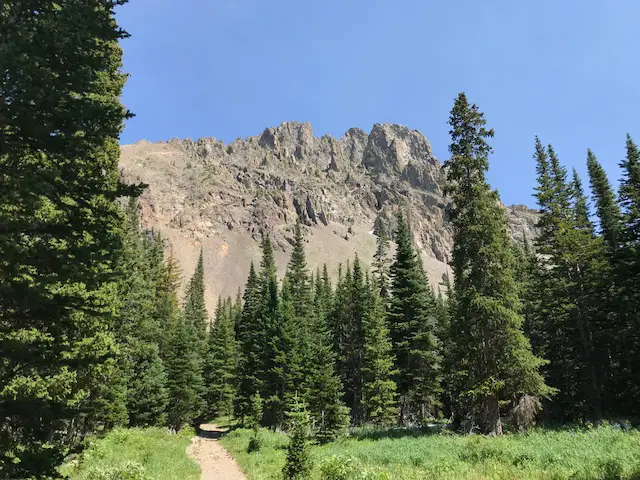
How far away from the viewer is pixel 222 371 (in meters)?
56.5

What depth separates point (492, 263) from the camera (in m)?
22.4

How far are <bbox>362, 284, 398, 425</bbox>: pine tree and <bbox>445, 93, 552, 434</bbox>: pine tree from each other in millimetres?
10445

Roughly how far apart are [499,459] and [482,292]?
30.2ft

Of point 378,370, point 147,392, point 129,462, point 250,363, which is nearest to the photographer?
point 129,462

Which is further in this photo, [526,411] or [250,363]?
[250,363]

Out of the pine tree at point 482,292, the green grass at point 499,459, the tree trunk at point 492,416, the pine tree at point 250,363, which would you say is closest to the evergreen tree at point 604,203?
the pine tree at point 482,292

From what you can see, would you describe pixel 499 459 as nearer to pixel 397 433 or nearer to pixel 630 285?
pixel 397 433

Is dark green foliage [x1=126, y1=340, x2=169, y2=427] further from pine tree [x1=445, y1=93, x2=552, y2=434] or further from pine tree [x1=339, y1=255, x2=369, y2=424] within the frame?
pine tree [x1=445, y1=93, x2=552, y2=434]

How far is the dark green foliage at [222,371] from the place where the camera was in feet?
191

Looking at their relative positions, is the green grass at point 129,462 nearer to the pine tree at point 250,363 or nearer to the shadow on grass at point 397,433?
the shadow on grass at point 397,433

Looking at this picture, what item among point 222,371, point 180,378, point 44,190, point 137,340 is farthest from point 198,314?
point 44,190

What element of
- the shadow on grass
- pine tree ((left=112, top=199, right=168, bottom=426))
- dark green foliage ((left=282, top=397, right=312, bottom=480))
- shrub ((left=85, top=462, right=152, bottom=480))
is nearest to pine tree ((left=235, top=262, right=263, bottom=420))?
pine tree ((left=112, top=199, right=168, bottom=426))

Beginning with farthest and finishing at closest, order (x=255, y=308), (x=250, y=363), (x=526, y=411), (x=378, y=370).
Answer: (x=255, y=308)
(x=250, y=363)
(x=378, y=370)
(x=526, y=411)

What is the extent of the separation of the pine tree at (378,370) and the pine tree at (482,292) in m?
10.4
